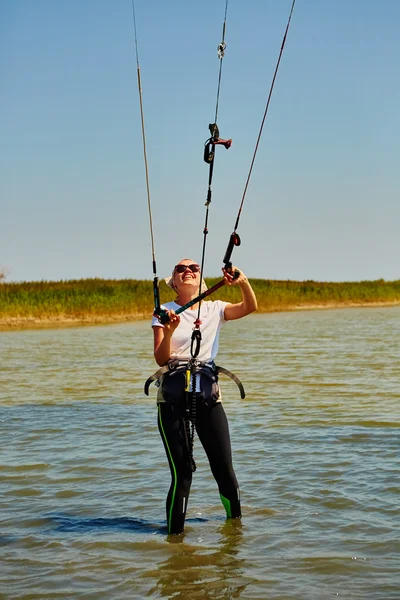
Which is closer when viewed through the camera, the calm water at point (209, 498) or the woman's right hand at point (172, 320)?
the calm water at point (209, 498)

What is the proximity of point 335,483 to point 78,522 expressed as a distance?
246 cm

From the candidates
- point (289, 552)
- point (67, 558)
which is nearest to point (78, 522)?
point (67, 558)

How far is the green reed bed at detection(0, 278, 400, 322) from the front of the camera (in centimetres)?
3916

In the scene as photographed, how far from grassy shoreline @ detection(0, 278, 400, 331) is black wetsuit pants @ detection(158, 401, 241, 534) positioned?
31127mm

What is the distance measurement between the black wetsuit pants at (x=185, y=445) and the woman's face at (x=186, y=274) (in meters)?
0.83

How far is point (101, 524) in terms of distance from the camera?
723 cm

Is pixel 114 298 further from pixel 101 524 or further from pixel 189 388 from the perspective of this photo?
pixel 189 388

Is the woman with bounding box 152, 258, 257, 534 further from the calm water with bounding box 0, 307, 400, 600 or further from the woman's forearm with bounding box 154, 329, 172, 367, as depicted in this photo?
the calm water with bounding box 0, 307, 400, 600

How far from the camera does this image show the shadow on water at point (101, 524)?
7.02 metres

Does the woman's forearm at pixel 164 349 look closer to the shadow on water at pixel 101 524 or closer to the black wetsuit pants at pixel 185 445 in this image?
the black wetsuit pants at pixel 185 445

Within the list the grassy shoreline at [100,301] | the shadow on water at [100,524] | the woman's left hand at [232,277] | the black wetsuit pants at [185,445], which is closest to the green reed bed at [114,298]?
the grassy shoreline at [100,301]

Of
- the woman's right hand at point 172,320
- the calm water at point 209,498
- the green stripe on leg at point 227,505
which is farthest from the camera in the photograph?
the green stripe on leg at point 227,505

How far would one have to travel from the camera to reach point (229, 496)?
6.68m

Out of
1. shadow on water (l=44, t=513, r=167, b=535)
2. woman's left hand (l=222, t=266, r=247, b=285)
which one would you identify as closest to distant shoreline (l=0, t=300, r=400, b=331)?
shadow on water (l=44, t=513, r=167, b=535)
